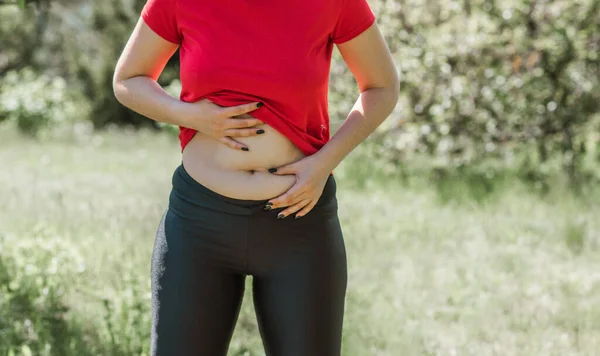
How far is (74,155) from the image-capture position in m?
10.7

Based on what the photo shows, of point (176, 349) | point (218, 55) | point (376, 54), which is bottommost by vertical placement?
point (176, 349)

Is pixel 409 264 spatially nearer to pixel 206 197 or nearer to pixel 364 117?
pixel 364 117

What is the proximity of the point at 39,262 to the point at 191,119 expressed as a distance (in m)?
2.69

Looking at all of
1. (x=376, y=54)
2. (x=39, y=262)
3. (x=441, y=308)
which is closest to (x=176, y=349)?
(x=376, y=54)

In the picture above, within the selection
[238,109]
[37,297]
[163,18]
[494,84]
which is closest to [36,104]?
[494,84]

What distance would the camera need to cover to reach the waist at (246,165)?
1.84m

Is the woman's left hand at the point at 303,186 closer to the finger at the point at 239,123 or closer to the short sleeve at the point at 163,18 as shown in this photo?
the finger at the point at 239,123

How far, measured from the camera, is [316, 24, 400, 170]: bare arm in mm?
1932

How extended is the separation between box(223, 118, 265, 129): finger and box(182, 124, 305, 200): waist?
0.08 feet

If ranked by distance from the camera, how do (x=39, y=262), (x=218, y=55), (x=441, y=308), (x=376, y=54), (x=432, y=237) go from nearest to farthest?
(x=218, y=55) < (x=376, y=54) < (x=39, y=262) < (x=441, y=308) < (x=432, y=237)

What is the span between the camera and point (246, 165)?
1888 millimetres

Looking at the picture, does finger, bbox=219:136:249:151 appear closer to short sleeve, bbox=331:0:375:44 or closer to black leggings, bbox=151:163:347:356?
black leggings, bbox=151:163:347:356

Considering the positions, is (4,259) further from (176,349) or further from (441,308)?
(176,349)

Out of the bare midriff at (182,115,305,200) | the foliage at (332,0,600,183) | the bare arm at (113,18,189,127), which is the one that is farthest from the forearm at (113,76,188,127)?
the foliage at (332,0,600,183)
